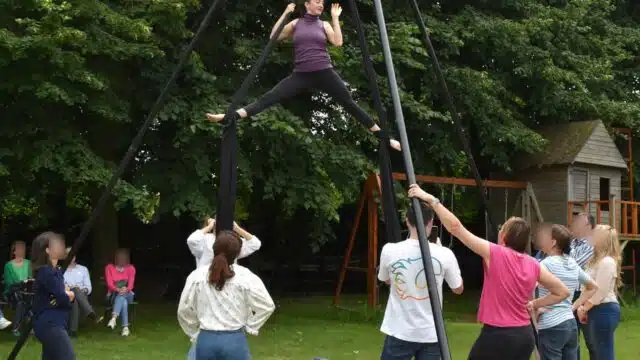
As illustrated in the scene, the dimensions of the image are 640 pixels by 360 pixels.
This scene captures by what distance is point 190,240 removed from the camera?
6363 mm

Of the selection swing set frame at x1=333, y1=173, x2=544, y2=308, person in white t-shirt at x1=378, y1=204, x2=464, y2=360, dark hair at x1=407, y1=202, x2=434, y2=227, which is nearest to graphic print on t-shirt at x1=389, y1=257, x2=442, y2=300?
person in white t-shirt at x1=378, y1=204, x2=464, y2=360

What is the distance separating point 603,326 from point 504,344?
2252 mm

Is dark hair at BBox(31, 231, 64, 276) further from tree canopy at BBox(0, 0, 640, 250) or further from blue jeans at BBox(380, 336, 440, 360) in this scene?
tree canopy at BBox(0, 0, 640, 250)

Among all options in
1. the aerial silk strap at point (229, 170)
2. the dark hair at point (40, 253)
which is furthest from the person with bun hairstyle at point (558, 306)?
the dark hair at point (40, 253)

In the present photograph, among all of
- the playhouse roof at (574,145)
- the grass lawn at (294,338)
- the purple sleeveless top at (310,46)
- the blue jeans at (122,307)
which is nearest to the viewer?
the purple sleeveless top at (310,46)

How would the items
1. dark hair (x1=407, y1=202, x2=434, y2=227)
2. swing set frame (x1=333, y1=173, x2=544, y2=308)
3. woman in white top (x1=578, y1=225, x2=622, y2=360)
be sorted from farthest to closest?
swing set frame (x1=333, y1=173, x2=544, y2=308) → woman in white top (x1=578, y1=225, x2=622, y2=360) → dark hair (x1=407, y1=202, x2=434, y2=227)

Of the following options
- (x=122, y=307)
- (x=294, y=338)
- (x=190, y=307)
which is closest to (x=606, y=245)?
(x=190, y=307)

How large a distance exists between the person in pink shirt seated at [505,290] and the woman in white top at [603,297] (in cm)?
173

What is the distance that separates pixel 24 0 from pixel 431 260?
8691mm

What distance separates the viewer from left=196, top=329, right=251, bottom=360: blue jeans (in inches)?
187

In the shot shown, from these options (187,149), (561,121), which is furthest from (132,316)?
(561,121)

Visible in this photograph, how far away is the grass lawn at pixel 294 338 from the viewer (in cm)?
1089

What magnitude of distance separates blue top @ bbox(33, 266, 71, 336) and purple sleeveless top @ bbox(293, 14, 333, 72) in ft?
7.45

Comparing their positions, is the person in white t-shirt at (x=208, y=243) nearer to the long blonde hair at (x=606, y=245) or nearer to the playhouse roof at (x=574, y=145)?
the long blonde hair at (x=606, y=245)
